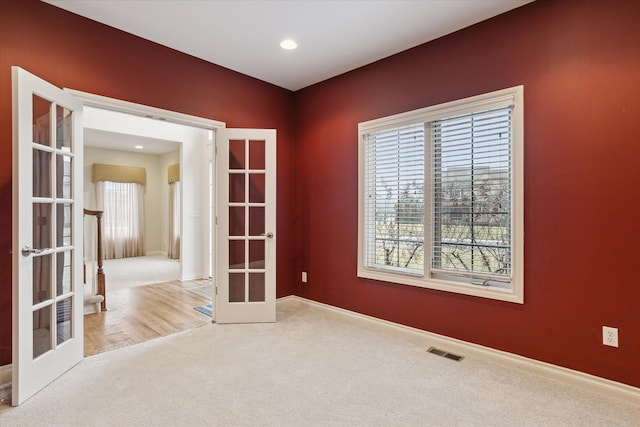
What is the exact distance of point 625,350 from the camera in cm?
216

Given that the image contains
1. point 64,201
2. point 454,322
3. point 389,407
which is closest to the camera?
point 389,407

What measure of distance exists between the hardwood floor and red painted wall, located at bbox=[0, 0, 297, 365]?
2.87 ft

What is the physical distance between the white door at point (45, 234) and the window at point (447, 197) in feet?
8.51

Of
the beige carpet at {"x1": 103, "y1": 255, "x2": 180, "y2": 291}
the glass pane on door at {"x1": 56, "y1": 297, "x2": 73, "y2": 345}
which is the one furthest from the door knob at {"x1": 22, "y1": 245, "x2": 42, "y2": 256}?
the beige carpet at {"x1": 103, "y1": 255, "x2": 180, "y2": 291}

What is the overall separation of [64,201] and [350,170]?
2.62m

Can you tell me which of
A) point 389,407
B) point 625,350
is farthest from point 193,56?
point 625,350

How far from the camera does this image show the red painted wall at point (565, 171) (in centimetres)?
216

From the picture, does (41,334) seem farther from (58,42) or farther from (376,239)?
(376,239)

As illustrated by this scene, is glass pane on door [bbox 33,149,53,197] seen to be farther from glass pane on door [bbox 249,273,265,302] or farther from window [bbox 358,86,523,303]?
window [bbox 358,86,523,303]

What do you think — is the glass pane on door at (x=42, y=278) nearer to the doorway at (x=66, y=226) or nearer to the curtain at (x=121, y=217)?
the doorway at (x=66, y=226)

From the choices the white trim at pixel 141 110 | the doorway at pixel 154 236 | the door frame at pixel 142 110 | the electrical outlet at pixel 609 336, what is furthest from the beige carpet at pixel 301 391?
the white trim at pixel 141 110

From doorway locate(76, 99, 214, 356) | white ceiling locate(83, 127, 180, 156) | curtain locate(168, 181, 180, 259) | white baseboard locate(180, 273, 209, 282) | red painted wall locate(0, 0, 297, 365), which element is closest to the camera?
red painted wall locate(0, 0, 297, 365)

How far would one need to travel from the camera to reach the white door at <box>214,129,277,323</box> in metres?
3.61

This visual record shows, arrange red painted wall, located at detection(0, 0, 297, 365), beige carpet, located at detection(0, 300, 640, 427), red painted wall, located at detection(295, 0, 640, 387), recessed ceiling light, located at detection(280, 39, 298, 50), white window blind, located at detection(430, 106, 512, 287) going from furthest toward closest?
1. recessed ceiling light, located at detection(280, 39, 298, 50)
2. white window blind, located at detection(430, 106, 512, 287)
3. red painted wall, located at detection(0, 0, 297, 365)
4. red painted wall, located at detection(295, 0, 640, 387)
5. beige carpet, located at detection(0, 300, 640, 427)
